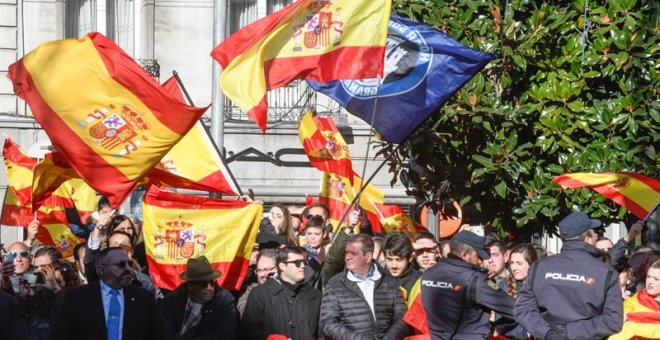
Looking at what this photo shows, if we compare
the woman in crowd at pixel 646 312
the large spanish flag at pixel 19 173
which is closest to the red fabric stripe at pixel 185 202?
the woman in crowd at pixel 646 312

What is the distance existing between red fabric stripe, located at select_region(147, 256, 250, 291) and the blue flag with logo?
5.98ft

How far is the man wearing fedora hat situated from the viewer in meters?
12.8

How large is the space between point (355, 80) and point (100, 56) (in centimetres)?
217

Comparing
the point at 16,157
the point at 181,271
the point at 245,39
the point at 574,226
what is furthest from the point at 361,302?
the point at 16,157

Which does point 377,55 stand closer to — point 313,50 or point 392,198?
point 313,50

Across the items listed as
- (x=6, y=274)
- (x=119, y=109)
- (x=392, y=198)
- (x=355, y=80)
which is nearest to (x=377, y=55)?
(x=355, y=80)

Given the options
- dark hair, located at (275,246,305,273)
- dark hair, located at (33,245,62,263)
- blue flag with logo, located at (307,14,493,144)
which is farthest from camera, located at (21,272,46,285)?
blue flag with logo, located at (307,14,493,144)

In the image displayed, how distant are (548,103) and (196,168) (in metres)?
3.35

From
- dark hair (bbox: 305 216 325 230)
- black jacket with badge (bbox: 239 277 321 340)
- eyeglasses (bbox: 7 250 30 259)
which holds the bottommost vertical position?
black jacket with badge (bbox: 239 277 321 340)

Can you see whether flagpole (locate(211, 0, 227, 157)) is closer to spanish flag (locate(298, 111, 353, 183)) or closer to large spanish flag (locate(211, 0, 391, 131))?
spanish flag (locate(298, 111, 353, 183))

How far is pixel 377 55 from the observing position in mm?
13641

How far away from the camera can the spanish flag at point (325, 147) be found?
17828 millimetres

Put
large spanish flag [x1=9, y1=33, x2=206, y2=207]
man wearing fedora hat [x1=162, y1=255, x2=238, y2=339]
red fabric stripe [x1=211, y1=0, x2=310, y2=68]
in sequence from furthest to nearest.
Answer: red fabric stripe [x1=211, y1=0, x2=310, y2=68]
large spanish flag [x1=9, y1=33, x2=206, y2=207]
man wearing fedora hat [x1=162, y1=255, x2=238, y2=339]

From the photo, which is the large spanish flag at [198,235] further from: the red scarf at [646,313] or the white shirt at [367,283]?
the red scarf at [646,313]
